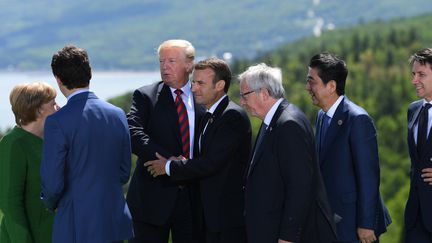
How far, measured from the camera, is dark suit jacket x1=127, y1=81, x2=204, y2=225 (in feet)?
22.3

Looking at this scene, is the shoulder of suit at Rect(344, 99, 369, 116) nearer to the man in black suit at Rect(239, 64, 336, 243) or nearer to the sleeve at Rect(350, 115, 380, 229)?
the sleeve at Rect(350, 115, 380, 229)

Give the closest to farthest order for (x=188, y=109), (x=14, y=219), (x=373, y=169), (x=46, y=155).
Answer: (x=46, y=155), (x=14, y=219), (x=373, y=169), (x=188, y=109)

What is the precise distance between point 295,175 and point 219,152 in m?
1.06

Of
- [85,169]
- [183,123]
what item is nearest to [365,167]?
[183,123]

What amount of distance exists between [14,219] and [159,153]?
1337 millimetres

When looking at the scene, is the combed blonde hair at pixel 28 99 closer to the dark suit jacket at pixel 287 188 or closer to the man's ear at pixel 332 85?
the dark suit jacket at pixel 287 188

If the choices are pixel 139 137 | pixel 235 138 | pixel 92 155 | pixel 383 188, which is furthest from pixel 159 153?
pixel 383 188

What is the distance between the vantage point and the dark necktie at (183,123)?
22.6 feet

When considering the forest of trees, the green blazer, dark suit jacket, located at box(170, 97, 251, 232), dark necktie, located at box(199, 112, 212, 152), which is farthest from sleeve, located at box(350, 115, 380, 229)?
the forest of trees

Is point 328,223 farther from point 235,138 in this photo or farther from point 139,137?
point 139,137

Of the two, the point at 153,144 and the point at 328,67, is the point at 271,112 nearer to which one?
the point at 328,67

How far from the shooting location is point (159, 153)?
669 centimetres

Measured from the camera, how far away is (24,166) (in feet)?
19.4

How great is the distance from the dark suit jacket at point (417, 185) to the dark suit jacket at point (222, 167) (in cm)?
134
